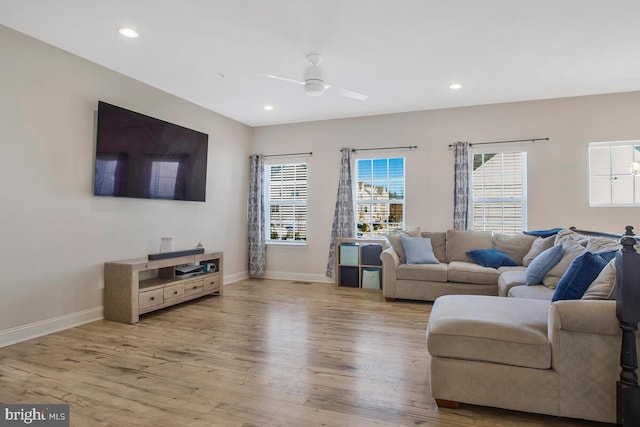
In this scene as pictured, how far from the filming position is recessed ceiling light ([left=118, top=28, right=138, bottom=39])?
3.19m

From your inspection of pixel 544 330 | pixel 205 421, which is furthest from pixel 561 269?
pixel 205 421

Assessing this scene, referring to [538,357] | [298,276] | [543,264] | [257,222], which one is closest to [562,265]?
[543,264]

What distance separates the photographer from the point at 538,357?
1965mm

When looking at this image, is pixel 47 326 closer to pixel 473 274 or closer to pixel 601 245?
pixel 473 274

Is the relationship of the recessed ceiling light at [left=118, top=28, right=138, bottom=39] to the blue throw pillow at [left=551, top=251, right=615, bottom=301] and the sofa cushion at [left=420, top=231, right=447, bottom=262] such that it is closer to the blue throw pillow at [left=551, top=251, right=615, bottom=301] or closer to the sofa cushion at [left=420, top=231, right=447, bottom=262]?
the blue throw pillow at [left=551, top=251, right=615, bottom=301]

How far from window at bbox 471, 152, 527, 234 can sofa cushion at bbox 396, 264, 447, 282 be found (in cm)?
129

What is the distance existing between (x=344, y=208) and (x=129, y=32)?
3.87 m

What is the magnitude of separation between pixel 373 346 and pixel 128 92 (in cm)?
408

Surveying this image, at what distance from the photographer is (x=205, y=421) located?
1.97m

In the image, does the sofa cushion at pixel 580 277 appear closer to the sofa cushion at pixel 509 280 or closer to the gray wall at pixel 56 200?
the sofa cushion at pixel 509 280

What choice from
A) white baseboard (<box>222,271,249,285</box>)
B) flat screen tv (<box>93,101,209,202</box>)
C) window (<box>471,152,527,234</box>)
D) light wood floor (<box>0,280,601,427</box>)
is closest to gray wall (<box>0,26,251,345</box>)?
flat screen tv (<box>93,101,209,202</box>)

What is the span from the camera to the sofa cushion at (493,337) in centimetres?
198

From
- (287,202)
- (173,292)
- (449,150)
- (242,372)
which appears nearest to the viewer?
(242,372)

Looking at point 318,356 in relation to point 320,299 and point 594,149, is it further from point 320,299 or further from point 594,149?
point 594,149
